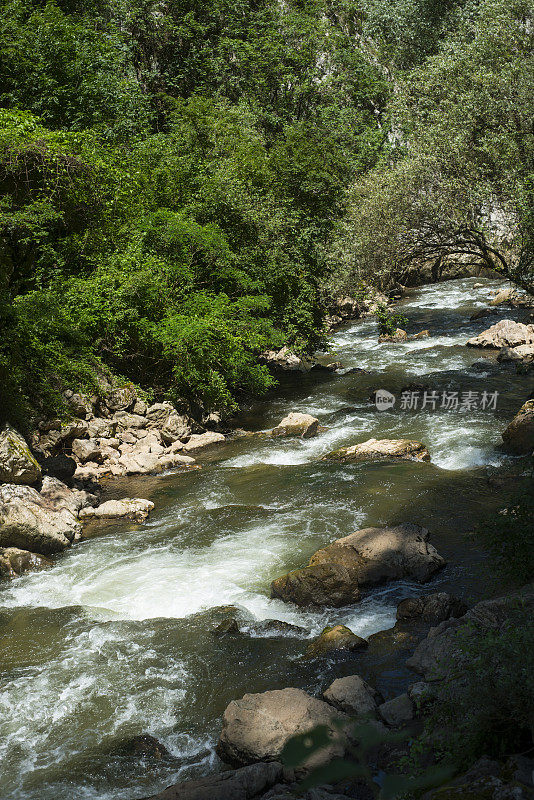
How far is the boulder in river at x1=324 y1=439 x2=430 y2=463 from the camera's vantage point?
13211mm

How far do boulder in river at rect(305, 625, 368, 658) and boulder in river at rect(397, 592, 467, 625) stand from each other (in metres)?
0.73

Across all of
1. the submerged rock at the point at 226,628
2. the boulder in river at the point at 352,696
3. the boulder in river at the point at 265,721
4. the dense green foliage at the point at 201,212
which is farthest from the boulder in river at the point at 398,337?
the boulder in river at the point at 265,721

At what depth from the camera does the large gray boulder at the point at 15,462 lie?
1111 centimetres

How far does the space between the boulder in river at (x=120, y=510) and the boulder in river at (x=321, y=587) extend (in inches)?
169

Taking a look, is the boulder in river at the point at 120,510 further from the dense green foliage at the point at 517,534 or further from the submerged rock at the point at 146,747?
the dense green foliage at the point at 517,534

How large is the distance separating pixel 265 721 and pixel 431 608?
276 cm

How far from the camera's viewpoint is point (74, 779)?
5.62 meters

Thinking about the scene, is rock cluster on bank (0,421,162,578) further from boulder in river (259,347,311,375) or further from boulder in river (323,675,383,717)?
boulder in river (259,347,311,375)

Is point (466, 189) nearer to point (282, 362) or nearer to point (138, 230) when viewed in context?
Answer: point (138, 230)

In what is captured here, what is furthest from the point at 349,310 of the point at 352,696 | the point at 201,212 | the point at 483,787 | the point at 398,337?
the point at 483,787

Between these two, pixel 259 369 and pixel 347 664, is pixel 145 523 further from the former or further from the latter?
pixel 259 369

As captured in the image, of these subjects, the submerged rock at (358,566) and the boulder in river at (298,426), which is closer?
the submerged rock at (358,566)

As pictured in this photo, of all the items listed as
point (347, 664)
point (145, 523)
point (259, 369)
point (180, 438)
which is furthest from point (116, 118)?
point (347, 664)

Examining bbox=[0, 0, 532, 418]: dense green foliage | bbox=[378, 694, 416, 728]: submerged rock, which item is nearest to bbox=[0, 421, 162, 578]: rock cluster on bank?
bbox=[0, 0, 532, 418]: dense green foliage
